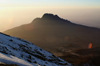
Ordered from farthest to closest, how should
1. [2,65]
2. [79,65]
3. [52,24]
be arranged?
[52,24] → [79,65] → [2,65]

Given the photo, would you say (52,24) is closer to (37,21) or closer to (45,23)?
(45,23)

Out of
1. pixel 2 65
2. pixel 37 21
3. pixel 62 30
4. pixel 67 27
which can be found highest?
pixel 37 21

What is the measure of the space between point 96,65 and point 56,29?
12411cm

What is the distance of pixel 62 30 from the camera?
16212cm

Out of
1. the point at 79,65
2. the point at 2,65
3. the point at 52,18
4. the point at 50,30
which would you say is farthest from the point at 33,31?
the point at 2,65

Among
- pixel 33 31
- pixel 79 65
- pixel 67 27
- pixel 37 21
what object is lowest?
pixel 79 65

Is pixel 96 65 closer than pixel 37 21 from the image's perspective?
Yes

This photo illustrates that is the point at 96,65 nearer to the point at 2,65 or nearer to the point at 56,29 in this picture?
the point at 2,65

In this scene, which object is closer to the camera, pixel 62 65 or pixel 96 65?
pixel 62 65

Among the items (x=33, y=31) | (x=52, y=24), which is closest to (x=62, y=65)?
(x=33, y=31)

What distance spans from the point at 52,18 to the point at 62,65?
17554 cm

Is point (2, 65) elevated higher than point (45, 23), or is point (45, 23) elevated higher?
point (45, 23)

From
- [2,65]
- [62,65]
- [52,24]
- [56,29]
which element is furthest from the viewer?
[52,24]

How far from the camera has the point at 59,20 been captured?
196 metres
